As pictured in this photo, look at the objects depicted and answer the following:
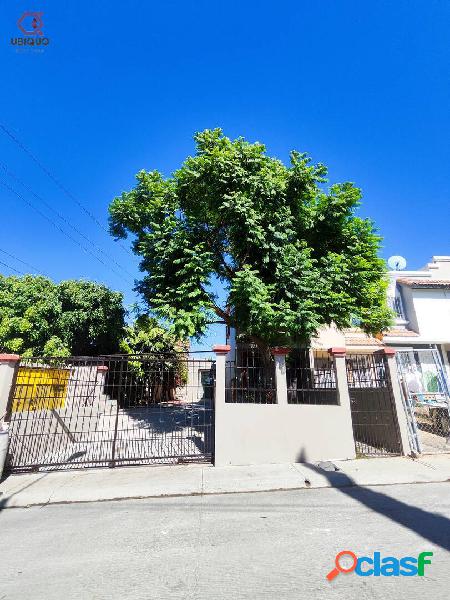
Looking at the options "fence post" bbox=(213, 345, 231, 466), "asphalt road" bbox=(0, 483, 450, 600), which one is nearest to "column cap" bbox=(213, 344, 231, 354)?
"fence post" bbox=(213, 345, 231, 466)

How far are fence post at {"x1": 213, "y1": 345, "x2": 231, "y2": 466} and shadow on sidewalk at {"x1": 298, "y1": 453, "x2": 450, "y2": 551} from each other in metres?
2.28

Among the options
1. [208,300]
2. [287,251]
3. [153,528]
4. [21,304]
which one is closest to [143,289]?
[208,300]

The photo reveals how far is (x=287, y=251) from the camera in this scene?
26.0 ft

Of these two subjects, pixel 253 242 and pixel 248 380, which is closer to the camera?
pixel 248 380

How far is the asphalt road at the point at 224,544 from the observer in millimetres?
2643

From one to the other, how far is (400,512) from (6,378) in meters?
7.70

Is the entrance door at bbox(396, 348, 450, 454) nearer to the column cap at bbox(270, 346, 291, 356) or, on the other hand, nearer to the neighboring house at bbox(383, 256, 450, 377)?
the column cap at bbox(270, 346, 291, 356)

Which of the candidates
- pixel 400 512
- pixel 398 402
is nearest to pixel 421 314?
pixel 398 402

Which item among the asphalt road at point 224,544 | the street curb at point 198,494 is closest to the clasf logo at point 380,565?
the asphalt road at point 224,544

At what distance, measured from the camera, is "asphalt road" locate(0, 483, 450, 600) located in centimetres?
264

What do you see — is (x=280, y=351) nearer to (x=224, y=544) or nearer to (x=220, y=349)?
(x=220, y=349)

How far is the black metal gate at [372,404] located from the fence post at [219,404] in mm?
3479

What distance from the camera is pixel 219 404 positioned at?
265 inches

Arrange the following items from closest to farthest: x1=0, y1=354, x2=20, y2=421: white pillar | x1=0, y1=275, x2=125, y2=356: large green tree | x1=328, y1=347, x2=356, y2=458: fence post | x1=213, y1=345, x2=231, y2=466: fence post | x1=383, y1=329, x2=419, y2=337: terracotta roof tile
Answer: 1. x1=0, y1=354, x2=20, y2=421: white pillar
2. x1=213, y1=345, x2=231, y2=466: fence post
3. x1=328, y1=347, x2=356, y2=458: fence post
4. x1=0, y1=275, x2=125, y2=356: large green tree
5. x1=383, y1=329, x2=419, y2=337: terracotta roof tile
